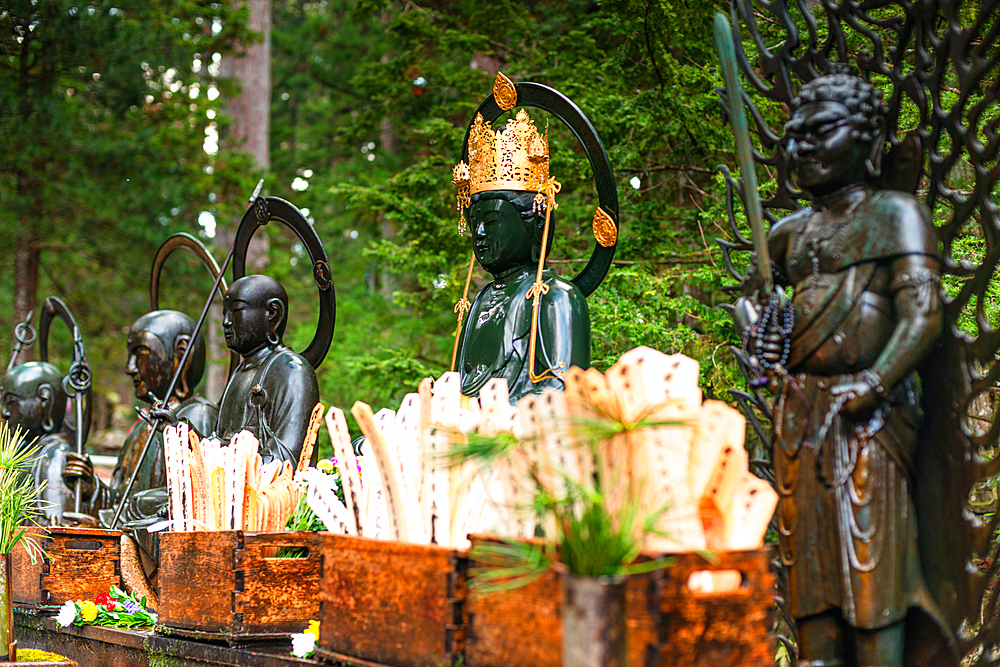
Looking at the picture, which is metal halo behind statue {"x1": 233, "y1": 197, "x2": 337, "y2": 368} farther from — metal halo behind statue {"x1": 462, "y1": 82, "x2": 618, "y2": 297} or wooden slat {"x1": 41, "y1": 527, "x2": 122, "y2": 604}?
wooden slat {"x1": 41, "y1": 527, "x2": 122, "y2": 604}

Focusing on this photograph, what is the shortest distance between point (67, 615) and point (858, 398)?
3790mm

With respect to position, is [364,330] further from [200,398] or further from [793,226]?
[793,226]

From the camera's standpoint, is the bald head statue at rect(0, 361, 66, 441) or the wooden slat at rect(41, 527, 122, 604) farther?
the bald head statue at rect(0, 361, 66, 441)

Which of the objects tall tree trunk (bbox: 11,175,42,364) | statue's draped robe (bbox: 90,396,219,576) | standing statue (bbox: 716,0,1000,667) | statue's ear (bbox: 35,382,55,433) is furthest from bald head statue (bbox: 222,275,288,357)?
tall tree trunk (bbox: 11,175,42,364)

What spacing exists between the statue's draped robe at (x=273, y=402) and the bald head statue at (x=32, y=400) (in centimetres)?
252

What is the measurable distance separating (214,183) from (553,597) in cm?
1137

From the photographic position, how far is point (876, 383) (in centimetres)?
267

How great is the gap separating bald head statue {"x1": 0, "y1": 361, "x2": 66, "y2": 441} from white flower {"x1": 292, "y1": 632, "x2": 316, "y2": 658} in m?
4.62

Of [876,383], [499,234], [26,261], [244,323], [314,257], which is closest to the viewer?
[876,383]

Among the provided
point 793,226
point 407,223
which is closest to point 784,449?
point 793,226

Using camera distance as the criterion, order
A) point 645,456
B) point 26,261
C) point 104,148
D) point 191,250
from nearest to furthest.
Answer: point 645,456
point 191,250
point 26,261
point 104,148

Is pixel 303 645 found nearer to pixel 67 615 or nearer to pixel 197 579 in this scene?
pixel 197 579

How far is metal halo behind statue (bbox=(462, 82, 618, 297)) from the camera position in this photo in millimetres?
4195

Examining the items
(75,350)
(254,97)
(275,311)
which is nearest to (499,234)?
(275,311)
